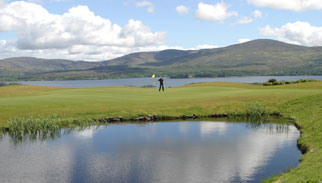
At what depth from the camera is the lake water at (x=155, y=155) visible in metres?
24.7

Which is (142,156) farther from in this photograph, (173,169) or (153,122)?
(153,122)

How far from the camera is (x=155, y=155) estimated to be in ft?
99.7

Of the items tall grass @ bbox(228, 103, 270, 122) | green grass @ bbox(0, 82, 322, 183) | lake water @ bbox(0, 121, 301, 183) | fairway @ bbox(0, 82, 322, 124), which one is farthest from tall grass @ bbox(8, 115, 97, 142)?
tall grass @ bbox(228, 103, 270, 122)

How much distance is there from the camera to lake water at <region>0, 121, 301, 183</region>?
81.1 feet

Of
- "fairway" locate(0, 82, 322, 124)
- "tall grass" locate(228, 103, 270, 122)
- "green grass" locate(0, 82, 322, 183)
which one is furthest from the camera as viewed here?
"tall grass" locate(228, 103, 270, 122)

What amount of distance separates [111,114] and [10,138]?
1487cm

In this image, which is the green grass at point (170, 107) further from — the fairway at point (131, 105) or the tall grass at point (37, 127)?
the tall grass at point (37, 127)

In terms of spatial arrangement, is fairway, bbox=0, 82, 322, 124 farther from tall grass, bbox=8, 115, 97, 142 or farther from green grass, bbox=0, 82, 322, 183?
tall grass, bbox=8, 115, 97, 142

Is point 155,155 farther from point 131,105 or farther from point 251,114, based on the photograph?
point 251,114

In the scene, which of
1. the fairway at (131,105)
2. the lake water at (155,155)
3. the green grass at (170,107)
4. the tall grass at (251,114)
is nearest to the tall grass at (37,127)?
the green grass at (170,107)

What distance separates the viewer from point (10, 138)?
39281 mm

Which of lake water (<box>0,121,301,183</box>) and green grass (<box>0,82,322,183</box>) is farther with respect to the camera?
green grass (<box>0,82,322,183</box>)

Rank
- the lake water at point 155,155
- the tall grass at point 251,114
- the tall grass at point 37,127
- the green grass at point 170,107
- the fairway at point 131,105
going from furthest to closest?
the tall grass at point 251,114
the fairway at point 131,105
the green grass at point 170,107
the tall grass at point 37,127
the lake water at point 155,155

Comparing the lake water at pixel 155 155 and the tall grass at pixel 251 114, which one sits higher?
the tall grass at pixel 251 114
